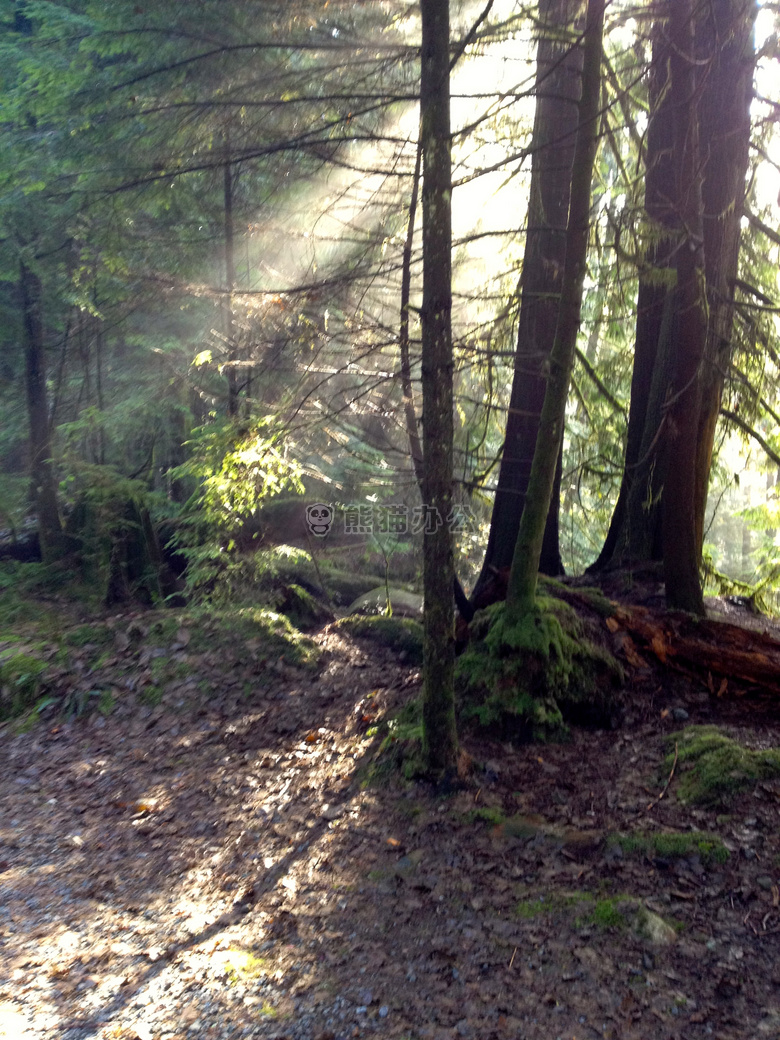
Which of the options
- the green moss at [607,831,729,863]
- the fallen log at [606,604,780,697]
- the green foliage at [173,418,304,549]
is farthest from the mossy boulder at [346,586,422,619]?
the green moss at [607,831,729,863]

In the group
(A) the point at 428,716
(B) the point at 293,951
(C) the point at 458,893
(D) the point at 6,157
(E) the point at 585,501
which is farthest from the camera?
(E) the point at 585,501

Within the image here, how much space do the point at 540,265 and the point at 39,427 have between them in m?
9.91

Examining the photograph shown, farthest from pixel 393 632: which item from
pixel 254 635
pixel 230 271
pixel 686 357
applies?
pixel 230 271

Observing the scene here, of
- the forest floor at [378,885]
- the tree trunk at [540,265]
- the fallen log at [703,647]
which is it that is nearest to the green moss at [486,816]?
the forest floor at [378,885]

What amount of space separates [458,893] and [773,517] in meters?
8.31

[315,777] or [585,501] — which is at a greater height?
[585,501]

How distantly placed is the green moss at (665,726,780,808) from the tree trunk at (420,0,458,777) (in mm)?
1643

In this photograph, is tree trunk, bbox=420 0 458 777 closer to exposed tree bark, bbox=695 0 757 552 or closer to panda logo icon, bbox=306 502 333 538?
exposed tree bark, bbox=695 0 757 552

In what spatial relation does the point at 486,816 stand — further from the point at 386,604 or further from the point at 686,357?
the point at 386,604

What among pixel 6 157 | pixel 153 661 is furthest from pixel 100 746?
pixel 6 157

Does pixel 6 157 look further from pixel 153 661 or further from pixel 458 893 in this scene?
pixel 458 893

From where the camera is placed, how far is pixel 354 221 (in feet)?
30.1

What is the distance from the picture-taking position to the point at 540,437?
6109mm

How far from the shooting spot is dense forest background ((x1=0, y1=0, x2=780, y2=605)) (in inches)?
266
